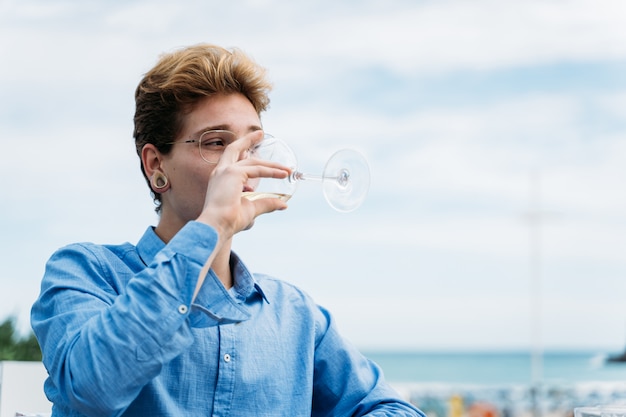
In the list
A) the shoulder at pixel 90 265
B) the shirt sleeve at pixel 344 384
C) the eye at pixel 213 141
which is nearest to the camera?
the shoulder at pixel 90 265

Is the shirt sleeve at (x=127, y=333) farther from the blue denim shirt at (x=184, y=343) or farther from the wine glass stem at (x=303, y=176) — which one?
the wine glass stem at (x=303, y=176)

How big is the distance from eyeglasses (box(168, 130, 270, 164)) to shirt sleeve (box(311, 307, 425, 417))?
500 millimetres

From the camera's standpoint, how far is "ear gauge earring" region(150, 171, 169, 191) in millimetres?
1815

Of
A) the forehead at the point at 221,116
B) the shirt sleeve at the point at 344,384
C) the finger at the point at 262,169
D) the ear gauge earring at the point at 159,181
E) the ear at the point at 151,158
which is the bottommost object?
the shirt sleeve at the point at 344,384

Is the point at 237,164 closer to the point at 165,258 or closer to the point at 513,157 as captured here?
the point at 165,258

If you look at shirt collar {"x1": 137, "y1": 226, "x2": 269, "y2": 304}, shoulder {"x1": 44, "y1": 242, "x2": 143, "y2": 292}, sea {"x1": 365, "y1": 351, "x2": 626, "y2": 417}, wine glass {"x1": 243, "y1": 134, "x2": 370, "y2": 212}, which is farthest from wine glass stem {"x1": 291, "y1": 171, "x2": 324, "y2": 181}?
sea {"x1": 365, "y1": 351, "x2": 626, "y2": 417}

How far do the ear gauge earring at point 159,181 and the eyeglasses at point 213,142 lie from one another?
0.38 ft

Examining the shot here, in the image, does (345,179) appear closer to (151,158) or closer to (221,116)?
(221,116)

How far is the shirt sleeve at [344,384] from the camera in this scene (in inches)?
76.2

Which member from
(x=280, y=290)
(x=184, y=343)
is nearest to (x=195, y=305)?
(x=184, y=343)

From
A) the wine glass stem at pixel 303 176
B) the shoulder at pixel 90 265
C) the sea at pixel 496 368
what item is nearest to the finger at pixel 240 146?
the wine glass stem at pixel 303 176

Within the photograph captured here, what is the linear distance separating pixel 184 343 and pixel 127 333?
0.35 ft

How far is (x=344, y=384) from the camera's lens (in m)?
1.96

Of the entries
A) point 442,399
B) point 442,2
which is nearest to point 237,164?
point 442,399
